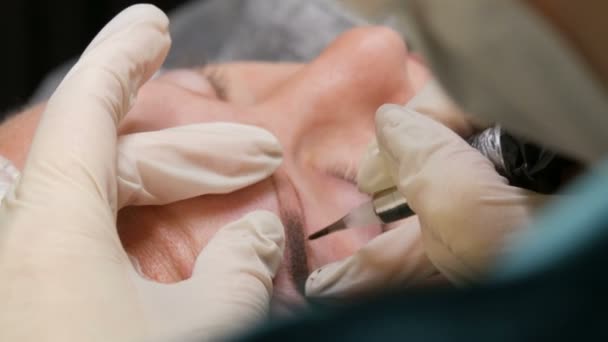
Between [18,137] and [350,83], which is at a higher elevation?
[350,83]

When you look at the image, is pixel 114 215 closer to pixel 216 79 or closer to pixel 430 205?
pixel 430 205

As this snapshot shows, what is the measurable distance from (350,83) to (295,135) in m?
0.14

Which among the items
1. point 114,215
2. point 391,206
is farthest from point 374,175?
point 114,215

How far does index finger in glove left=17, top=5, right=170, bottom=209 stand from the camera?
761 mm

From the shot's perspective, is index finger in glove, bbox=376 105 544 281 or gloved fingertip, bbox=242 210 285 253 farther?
gloved fingertip, bbox=242 210 285 253

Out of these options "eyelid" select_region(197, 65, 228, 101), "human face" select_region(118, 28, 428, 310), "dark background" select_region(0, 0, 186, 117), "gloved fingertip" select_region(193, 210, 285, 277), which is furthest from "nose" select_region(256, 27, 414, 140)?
"dark background" select_region(0, 0, 186, 117)

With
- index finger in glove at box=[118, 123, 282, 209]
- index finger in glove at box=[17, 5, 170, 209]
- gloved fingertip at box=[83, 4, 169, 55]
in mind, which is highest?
gloved fingertip at box=[83, 4, 169, 55]

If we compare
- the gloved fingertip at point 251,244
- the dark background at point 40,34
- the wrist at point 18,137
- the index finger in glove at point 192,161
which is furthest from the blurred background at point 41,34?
the gloved fingertip at point 251,244

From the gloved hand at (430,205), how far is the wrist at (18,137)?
1.44 feet

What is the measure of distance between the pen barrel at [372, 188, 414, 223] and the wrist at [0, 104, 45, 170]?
0.49 meters

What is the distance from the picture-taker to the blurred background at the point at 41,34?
78.6 inches

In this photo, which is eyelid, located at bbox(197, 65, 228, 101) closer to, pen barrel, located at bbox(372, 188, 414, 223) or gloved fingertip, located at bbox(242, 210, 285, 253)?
gloved fingertip, located at bbox(242, 210, 285, 253)

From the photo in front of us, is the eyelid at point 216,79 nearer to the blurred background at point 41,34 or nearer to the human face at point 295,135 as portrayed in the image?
the human face at point 295,135

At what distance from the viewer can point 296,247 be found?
0.96 metres
